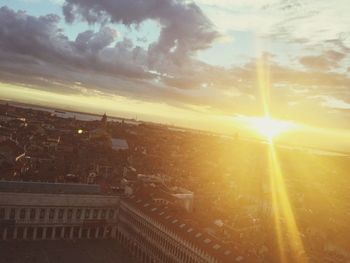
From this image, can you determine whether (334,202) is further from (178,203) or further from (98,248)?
(98,248)

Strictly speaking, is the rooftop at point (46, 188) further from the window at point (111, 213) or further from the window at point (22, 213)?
the window at point (111, 213)

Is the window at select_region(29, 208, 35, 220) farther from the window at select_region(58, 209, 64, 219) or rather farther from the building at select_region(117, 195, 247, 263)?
the building at select_region(117, 195, 247, 263)

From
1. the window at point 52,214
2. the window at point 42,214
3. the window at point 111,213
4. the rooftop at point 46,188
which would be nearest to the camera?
the window at point 42,214

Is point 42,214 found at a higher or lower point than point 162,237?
lower

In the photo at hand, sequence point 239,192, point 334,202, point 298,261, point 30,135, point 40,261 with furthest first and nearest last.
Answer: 1. point 30,135
2. point 334,202
3. point 239,192
4. point 40,261
5. point 298,261

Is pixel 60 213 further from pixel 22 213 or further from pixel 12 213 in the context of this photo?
pixel 12 213

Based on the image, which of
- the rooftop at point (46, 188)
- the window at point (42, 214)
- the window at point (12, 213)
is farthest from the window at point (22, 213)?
the rooftop at point (46, 188)

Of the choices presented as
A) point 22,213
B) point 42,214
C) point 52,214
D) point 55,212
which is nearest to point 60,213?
point 55,212

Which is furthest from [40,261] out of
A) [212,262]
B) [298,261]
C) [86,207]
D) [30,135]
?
[30,135]
